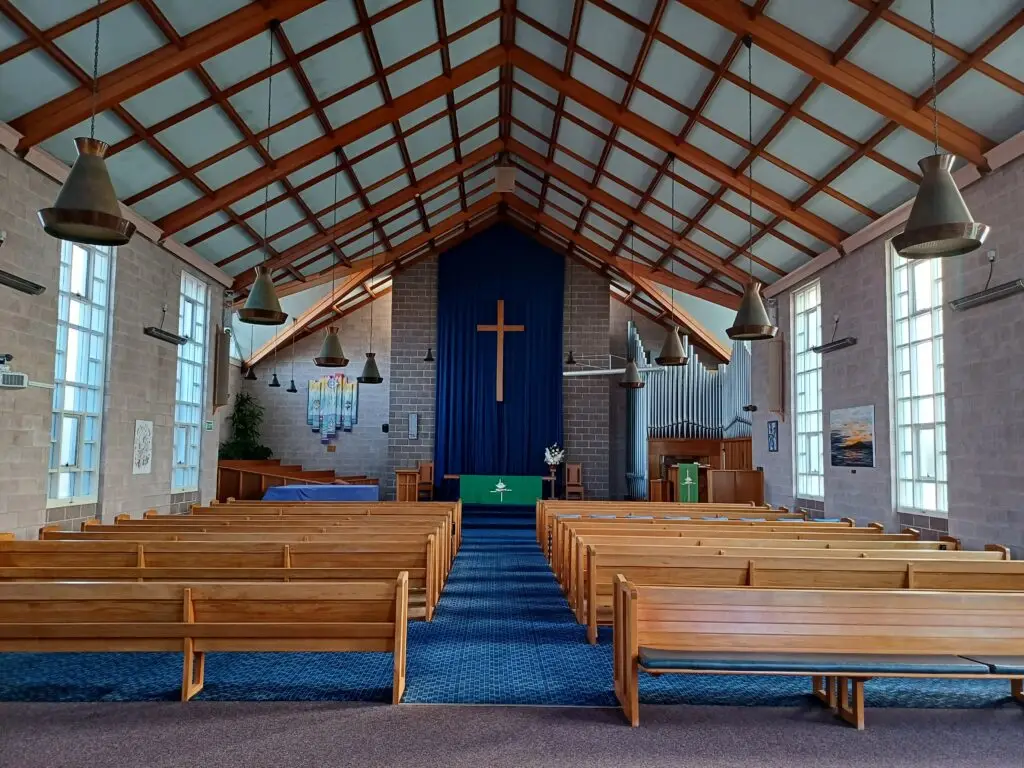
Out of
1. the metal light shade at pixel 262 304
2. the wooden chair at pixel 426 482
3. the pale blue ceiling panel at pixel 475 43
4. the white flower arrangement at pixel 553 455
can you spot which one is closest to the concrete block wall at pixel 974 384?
the pale blue ceiling panel at pixel 475 43

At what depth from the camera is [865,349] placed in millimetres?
8852

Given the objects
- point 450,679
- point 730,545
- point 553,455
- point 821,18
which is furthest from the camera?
point 553,455

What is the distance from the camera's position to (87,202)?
3.58 meters

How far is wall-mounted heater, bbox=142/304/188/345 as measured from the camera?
8.75 meters

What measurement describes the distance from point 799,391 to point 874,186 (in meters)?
3.67

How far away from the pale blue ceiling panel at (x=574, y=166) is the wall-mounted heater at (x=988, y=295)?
5.75 metres

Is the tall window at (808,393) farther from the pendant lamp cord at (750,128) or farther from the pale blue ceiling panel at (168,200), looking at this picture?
the pale blue ceiling panel at (168,200)

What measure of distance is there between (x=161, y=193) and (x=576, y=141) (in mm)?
5409

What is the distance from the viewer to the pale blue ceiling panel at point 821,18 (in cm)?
607

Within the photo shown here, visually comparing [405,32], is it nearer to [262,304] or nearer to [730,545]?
[262,304]

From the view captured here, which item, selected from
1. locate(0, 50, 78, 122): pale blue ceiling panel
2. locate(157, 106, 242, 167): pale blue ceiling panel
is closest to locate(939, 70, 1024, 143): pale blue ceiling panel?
locate(157, 106, 242, 167): pale blue ceiling panel

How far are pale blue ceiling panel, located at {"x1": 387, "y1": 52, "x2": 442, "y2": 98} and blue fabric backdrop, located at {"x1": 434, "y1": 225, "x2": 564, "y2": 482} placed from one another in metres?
7.40

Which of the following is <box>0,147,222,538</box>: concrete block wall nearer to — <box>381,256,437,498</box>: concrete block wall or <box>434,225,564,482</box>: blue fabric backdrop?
<box>381,256,437,498</box>: concrete block wall

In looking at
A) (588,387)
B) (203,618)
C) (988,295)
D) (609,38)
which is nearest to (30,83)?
(203,618)
